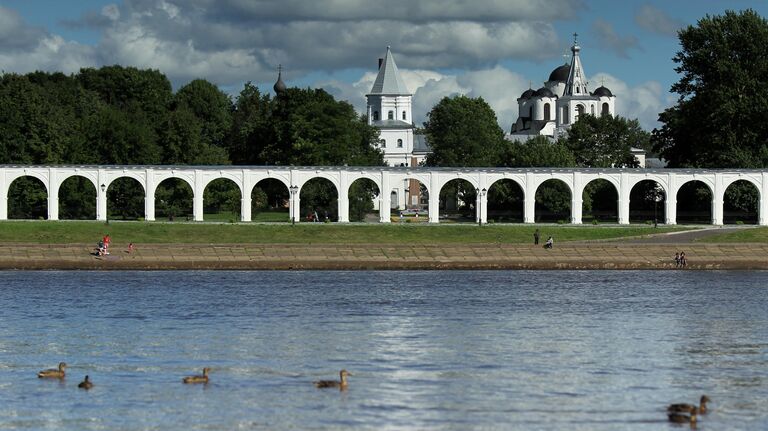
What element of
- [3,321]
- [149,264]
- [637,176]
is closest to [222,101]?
[637,176]

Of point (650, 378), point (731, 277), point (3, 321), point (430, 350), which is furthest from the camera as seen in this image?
point (731, 277)

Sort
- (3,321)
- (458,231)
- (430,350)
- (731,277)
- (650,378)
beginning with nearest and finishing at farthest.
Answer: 1. (650,378)
2. (430,350)
3. (3,321)
4. (731,277)
5. (458,231)

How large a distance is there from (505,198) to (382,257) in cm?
2837

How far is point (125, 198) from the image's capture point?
3684 inches

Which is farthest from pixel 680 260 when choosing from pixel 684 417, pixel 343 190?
pixel 684 417

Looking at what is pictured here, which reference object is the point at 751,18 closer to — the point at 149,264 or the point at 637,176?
the point at 637,176

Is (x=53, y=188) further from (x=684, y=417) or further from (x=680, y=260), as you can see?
(x=684, y=417)

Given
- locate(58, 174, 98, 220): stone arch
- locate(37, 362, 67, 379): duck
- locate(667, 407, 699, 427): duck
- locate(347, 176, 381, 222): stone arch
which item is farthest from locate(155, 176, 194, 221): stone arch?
locate(667, 407, 699, 427): duck

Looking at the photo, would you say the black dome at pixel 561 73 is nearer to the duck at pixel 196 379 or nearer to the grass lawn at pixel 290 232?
the grass lawn at pixel 290 232

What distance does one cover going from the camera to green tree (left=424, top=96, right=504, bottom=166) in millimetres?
123613

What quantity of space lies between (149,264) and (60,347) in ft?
94.3

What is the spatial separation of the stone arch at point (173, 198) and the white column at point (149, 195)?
4.84 m

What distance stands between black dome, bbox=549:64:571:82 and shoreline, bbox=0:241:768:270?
121 m

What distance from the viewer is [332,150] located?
107m
